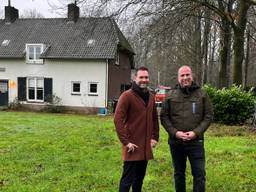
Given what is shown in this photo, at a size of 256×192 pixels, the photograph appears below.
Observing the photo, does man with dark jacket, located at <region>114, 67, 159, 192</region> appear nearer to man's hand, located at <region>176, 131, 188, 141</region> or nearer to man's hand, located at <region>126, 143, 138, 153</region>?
man's hand, located at <region>126, 143, 138, 153</region>

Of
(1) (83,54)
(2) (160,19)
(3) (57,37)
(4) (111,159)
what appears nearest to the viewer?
(4) (111,159)

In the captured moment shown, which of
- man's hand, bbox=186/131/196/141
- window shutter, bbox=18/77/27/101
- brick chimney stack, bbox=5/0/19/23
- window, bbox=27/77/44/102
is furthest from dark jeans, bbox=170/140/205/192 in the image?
brick chimney stack, bbox=5/0/19/23

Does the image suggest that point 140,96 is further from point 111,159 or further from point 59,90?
point 59,90

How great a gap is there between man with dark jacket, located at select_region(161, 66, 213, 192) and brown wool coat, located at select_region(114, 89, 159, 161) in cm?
34

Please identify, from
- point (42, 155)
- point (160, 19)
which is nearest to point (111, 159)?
point (42, 155)

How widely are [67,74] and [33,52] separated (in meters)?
3.55

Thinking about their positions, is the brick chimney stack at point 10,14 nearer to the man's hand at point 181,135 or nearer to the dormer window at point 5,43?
the dormer window at point 5,43

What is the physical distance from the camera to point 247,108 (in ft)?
63.9

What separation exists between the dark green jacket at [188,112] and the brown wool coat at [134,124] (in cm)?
34

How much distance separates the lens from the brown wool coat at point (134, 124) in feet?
20.0

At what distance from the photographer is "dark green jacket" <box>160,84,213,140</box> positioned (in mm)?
6254

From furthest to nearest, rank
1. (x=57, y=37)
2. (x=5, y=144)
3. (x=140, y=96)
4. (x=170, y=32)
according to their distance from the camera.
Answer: (x=57, y=37) → (x=170, y=32) → (x=5, y=144) → (x=140, y=96)

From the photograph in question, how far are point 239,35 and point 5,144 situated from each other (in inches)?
573

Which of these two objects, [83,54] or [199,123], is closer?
[199,123]
